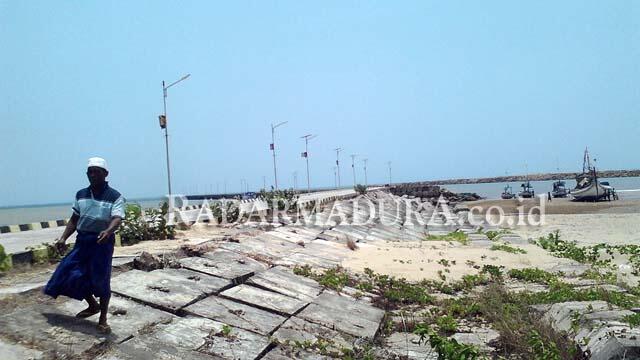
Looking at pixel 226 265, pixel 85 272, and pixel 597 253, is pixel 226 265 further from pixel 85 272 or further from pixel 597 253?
pixel 597 253

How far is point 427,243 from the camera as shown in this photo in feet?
53.4

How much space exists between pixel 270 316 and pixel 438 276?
16.9ft

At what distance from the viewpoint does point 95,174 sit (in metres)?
4.78

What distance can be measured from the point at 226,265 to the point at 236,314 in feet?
7.54

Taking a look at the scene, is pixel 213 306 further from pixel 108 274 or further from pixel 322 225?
pixel 322 225

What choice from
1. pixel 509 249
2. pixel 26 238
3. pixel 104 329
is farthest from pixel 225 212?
pixel 104 329

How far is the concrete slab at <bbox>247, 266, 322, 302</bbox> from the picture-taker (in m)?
7.82

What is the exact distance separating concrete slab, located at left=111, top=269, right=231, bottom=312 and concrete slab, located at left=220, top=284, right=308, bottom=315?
22 cm

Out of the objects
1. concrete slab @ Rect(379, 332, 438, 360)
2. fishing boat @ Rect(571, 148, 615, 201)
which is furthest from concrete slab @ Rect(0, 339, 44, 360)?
fishing boat @ Rect(571, 148, 615, 201)

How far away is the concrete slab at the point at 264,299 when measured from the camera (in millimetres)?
6898

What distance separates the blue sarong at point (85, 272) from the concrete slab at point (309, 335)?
2.12 m

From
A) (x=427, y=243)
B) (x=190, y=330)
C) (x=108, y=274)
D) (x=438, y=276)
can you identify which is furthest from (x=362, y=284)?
(x=427, y=243)

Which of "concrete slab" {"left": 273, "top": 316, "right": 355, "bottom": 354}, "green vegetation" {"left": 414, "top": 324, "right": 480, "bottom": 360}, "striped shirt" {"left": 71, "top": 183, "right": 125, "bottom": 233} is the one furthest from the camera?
"concrete slab" {"left": 273, "top": 316, "right": 355, "bottom": 354}

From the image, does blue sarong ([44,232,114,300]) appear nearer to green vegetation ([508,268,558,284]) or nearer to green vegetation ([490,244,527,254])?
green vegetation ([508,268,558,284])
